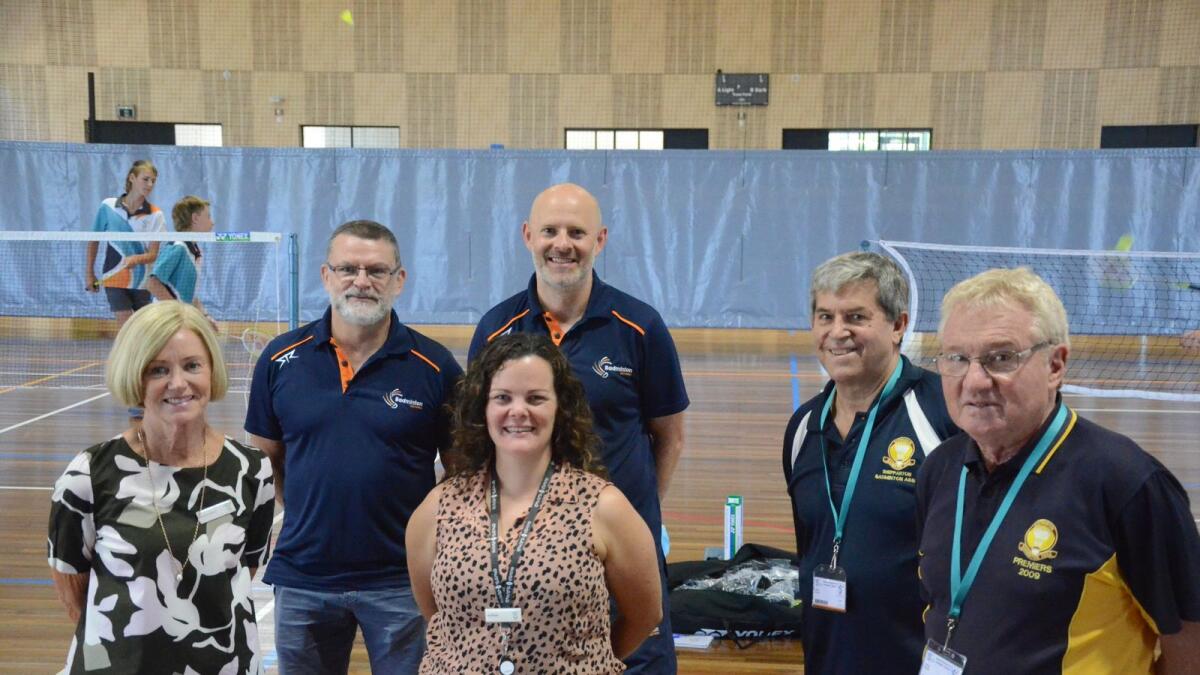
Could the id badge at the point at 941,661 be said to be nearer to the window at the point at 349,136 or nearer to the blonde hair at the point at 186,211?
the blonde hair at the point at 186,211

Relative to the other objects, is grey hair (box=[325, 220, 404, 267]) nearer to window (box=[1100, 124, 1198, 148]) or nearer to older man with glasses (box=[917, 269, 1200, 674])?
older man with glasses (box=[917, 269, 1200, 674])

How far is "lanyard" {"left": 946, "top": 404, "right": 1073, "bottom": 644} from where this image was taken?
2.26m

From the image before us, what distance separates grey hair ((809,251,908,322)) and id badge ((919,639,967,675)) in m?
1.00

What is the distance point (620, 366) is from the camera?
137 inches

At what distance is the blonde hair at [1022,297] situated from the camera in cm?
226

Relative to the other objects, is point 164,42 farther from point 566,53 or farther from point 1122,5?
point 1122,5

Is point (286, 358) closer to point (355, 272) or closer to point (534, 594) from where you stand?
point (355, 272)

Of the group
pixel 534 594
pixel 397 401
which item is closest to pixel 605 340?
pixel 397 401

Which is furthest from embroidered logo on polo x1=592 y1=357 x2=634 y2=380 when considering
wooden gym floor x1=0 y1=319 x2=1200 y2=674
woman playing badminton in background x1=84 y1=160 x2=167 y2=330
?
woman playing badminton in background x1=84 y1=160 x2=167 y2=330

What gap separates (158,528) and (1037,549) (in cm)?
207

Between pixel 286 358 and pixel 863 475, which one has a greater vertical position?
pixel 286 358

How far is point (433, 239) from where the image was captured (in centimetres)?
1603

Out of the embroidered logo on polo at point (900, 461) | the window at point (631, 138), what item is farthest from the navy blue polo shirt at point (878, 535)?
the window at point (631, 138)

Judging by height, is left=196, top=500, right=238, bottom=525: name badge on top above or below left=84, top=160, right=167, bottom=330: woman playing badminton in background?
below
